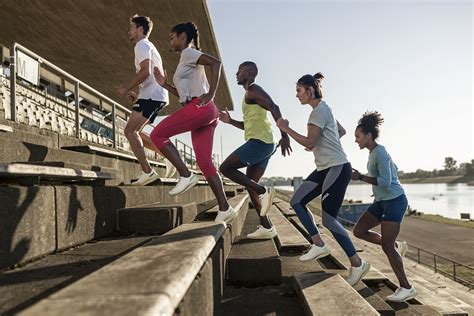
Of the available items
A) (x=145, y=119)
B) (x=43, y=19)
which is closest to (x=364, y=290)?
(x=145, y=119)

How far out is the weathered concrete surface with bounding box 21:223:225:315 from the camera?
1.13m

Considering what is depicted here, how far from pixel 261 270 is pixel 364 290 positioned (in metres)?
1.05

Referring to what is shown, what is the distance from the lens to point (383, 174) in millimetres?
4152

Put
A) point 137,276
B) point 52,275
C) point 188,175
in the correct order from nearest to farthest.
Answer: point 137,276
point 52,275
point 188,175

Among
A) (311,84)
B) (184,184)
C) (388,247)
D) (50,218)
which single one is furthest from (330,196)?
(50,218)

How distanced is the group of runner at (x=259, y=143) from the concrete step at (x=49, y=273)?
121cm

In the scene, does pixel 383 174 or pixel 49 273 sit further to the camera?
pixel 383 174

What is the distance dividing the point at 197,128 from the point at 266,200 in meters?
1.10

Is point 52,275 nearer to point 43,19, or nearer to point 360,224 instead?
point 360,224

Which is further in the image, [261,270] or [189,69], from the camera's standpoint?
[189,69]

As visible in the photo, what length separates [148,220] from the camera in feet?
11.8

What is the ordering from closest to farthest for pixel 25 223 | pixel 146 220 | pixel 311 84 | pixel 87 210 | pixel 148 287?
pixel 148 287 < pixel 25 223 < pixel 87 210 < pixel 146 220 < pixel 311 84

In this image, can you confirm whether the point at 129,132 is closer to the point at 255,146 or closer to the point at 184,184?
the point at 184,184

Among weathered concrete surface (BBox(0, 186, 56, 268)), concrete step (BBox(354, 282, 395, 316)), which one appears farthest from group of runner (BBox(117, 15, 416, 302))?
weathered concrete surface (BBox(0, 186, 56, 268))
